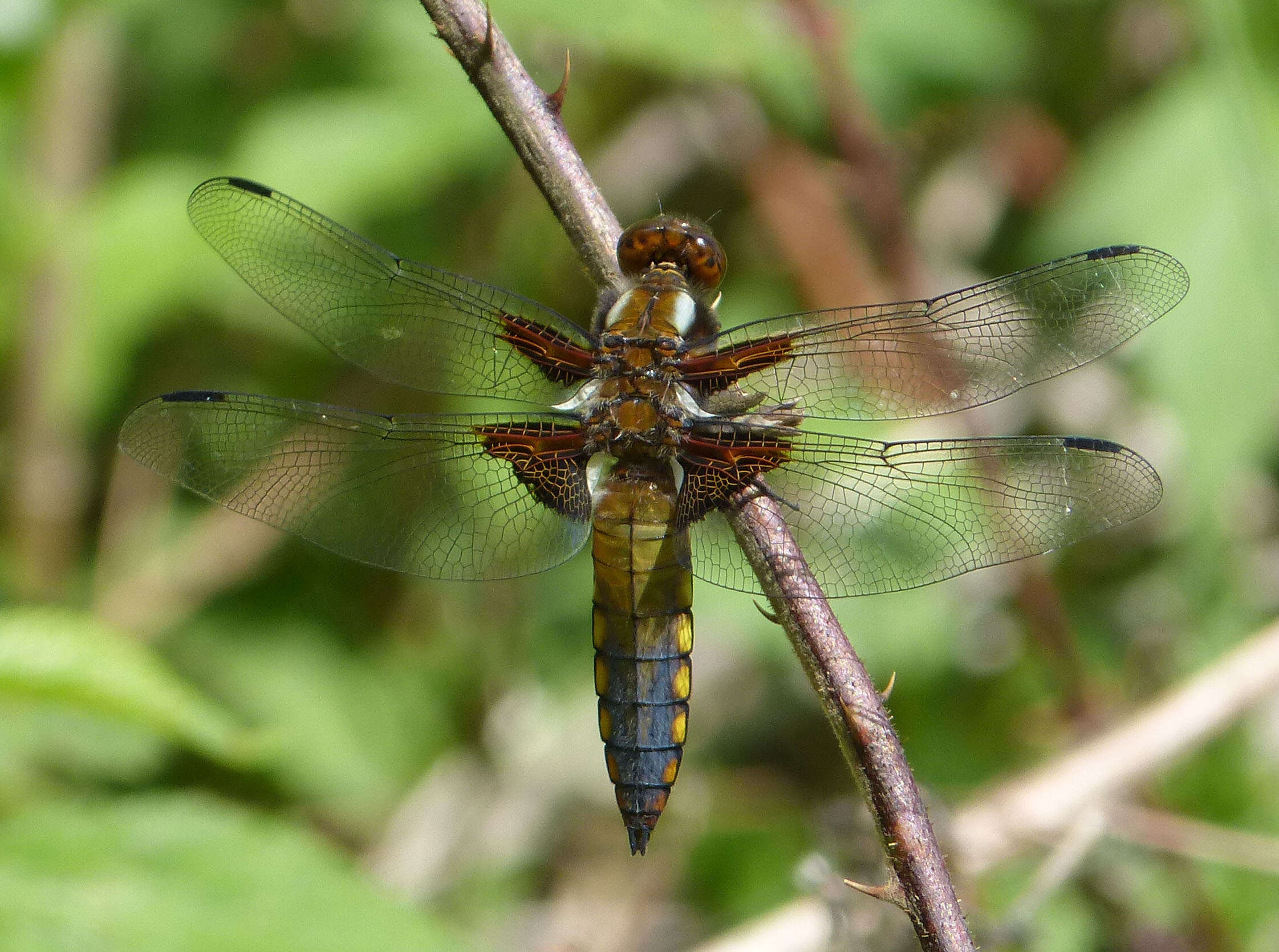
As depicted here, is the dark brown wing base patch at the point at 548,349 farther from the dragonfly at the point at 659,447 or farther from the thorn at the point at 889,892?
the thorn at the point at 889,892

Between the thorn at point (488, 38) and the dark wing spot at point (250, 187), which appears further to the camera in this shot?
the dark wing spot at point (250, 187)

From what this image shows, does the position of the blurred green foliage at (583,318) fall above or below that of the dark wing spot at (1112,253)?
above

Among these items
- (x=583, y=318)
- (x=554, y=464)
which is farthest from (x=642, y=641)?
(x=583, y=318)

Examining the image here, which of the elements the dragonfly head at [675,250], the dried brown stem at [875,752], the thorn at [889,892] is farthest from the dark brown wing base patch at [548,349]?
the thorn at [889,892]

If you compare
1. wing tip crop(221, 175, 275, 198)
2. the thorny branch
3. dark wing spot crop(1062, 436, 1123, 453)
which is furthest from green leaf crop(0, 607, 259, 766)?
dark wing spot crop(1062, 436, 1123, 453)

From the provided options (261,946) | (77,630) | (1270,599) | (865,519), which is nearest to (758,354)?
(865,519)

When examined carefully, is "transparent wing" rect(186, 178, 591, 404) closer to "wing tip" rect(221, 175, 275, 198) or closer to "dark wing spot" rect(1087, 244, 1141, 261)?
"wing tip" rect(221, 175, 275, 198)

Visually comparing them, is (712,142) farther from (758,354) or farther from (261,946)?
(261,946)
